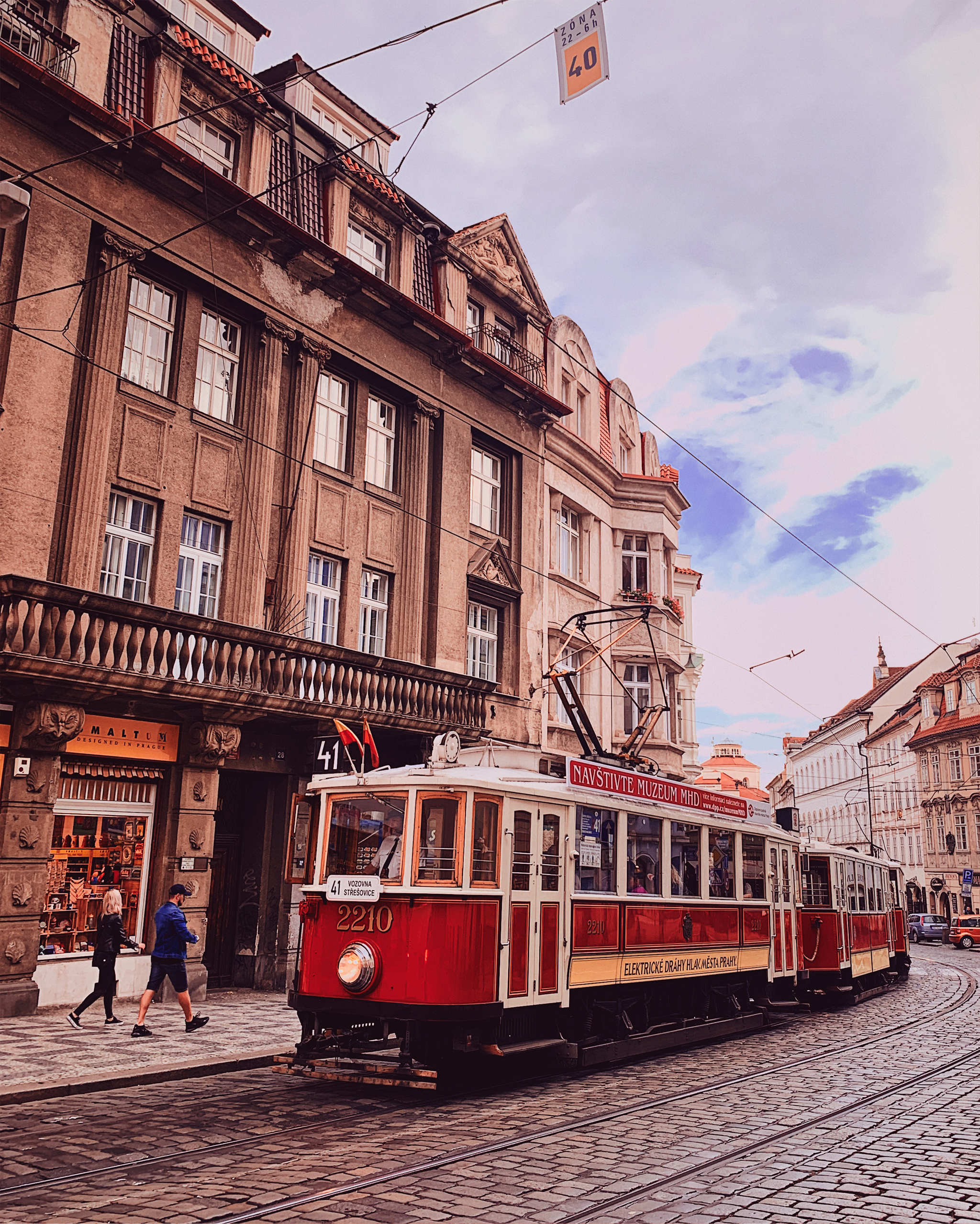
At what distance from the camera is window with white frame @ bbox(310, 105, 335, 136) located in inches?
892

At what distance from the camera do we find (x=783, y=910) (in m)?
16.8

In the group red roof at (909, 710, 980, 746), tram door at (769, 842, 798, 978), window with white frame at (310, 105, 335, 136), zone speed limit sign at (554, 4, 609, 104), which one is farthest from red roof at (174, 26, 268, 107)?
red roof at (909, 710, 980, 746)

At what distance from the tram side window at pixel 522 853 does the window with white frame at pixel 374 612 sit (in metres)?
11.0

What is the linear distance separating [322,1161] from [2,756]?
925 cm

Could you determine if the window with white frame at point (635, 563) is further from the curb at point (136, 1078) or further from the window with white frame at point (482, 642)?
the curb at point (136, 1078)

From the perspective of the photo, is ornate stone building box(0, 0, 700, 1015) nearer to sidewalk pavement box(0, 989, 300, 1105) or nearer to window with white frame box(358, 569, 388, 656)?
window with white frame box(358, 569, 388, 656)

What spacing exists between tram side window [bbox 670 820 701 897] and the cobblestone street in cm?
228

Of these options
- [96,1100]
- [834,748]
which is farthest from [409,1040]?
[834,748]

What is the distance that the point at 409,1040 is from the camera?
30.1 feet

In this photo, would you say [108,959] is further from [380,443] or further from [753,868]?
[380,443]

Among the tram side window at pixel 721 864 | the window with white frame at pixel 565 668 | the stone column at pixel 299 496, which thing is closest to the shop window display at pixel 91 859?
the stone column at pixel 299 496

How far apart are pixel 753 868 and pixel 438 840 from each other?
7558mm

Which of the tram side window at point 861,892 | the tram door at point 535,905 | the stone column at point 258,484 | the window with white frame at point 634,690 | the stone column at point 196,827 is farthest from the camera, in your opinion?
the window with white frame at point 634,690

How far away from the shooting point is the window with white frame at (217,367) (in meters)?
18.2
